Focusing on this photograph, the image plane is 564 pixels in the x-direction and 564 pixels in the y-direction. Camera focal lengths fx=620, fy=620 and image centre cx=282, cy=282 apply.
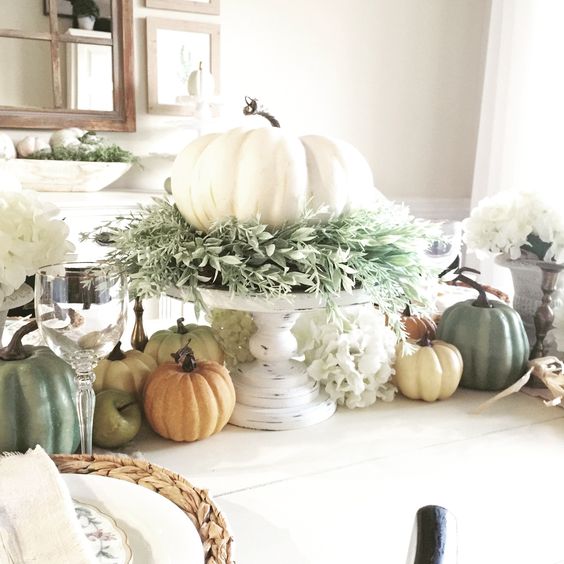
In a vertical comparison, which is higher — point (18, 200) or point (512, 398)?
point (18, 200)

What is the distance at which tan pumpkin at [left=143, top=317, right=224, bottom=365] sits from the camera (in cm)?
92

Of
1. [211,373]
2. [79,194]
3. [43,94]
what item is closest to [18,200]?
[211,373]

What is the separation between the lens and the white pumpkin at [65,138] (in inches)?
96.7

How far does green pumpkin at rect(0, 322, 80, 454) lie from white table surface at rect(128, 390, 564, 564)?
0.13 metres

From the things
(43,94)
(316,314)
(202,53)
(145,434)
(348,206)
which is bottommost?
(145,434)

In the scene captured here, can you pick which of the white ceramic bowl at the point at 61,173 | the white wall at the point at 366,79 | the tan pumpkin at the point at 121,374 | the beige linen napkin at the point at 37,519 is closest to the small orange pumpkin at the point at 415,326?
the tan pumpkin at the point at 121,374

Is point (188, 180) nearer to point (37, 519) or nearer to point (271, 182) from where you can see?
point (271, 182)

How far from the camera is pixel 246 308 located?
76 centimetres

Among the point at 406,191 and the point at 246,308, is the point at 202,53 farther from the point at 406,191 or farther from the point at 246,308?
the point at 246,308

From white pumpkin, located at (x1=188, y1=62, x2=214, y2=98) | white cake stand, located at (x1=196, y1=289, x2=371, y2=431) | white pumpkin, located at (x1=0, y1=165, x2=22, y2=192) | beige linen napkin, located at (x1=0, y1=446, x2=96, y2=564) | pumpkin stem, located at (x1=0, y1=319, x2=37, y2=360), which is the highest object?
white pumpkin, located at (x1=188, y1=62, x2=214, y2=98)

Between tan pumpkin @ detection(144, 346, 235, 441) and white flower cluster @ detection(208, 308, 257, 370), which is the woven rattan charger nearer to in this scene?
tan pumpkin @ detection(144, 346, 235, 441)

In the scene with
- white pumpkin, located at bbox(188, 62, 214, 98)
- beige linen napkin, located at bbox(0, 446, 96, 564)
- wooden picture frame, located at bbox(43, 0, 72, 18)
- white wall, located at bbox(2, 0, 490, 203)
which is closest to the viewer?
beige linen napkin, located at bbox(0, 446, 96, 564)

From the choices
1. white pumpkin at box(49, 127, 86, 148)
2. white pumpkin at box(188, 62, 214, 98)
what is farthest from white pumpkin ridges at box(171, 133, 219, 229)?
white pumpkin at box(188, 62, 214, 98)

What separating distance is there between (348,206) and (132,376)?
375mm
